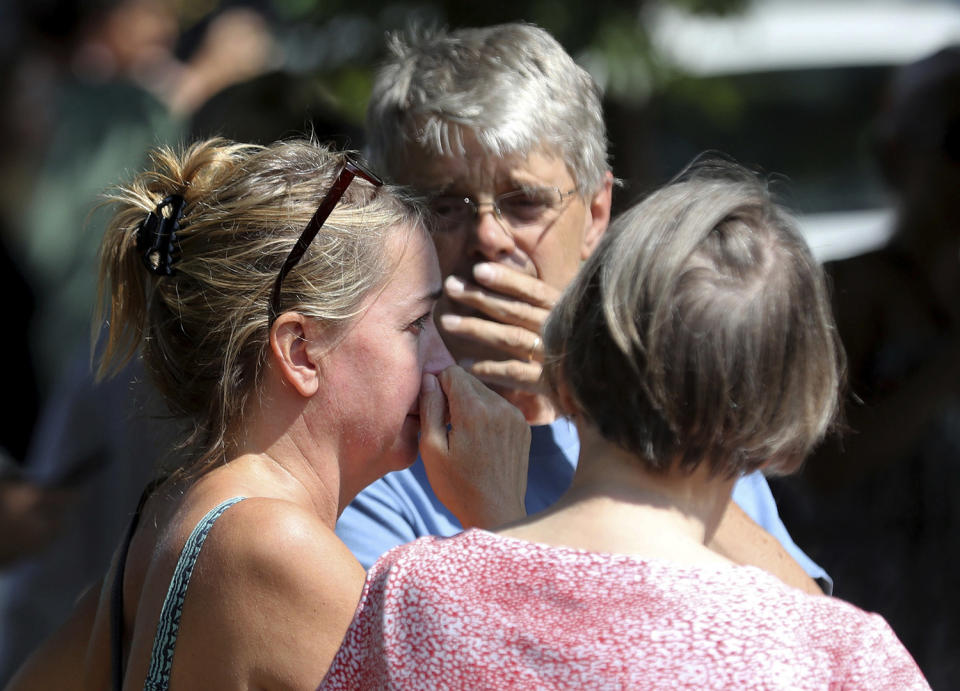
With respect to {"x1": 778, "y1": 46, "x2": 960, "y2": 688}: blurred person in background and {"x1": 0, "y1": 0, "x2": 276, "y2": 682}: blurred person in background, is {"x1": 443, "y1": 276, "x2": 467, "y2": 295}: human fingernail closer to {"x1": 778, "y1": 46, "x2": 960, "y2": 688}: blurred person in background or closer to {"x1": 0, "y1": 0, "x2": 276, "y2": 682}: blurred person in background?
{"x1": 0, "y1": 0, "x2": 276, "y2": 682}: blurred person in background

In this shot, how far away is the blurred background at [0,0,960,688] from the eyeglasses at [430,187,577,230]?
595 millimetres

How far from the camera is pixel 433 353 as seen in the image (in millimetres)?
1892

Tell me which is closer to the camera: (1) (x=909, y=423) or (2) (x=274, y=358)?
(2) (x=274, y=358)

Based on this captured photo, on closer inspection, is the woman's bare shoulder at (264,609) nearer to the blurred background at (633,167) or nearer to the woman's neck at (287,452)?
the woman's neck at (287,452)

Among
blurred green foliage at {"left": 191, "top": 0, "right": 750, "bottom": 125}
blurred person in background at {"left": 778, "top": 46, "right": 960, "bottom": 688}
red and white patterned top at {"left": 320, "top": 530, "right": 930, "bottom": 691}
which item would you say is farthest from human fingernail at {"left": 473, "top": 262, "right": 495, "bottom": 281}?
blurred green foliage at {"left": 191, "top": 0, "right": 750, "bottom": 125}

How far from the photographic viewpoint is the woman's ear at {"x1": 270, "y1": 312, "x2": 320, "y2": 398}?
174 centimetres

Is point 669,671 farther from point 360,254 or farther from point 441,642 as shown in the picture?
point 360,254

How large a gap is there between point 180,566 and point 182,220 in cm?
53

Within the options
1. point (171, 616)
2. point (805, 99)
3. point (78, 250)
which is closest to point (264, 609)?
point (171, 616)

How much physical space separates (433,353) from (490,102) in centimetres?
69

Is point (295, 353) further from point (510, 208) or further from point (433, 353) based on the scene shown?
point (510, 208)

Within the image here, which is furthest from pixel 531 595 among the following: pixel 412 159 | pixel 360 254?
pixel 412 159

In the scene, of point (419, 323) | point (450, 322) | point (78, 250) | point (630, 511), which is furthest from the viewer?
point (78, 250)

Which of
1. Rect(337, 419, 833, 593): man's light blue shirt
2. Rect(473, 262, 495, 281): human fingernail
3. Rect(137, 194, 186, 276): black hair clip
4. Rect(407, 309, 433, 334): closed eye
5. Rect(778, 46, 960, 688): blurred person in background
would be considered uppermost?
A: Rect(137, 194, 186, 276): black hair clip
